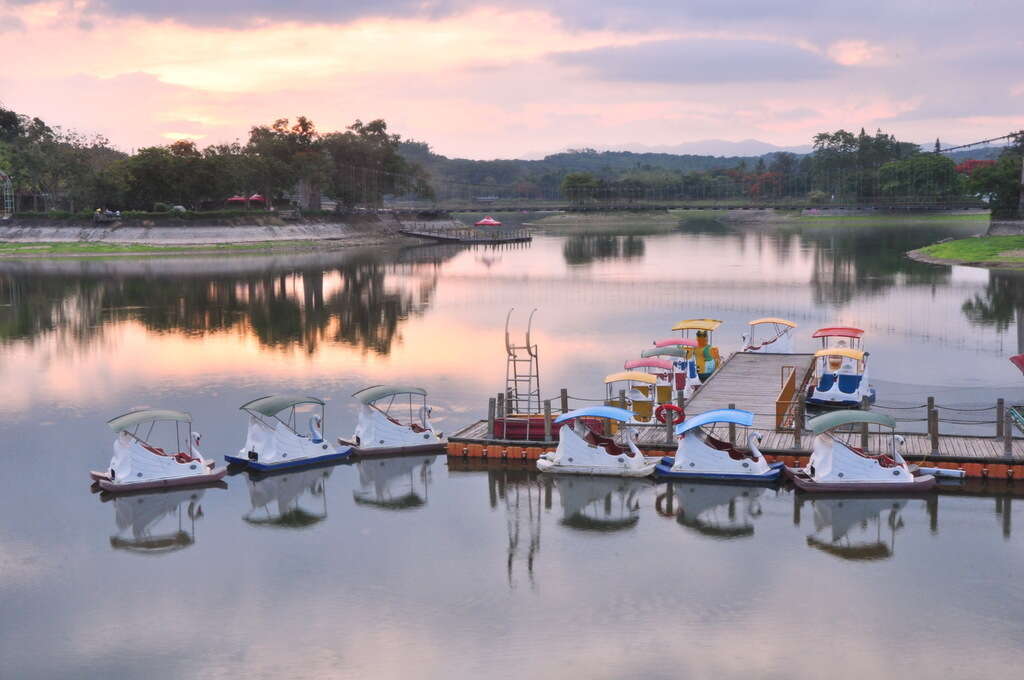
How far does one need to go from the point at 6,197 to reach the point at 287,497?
133m

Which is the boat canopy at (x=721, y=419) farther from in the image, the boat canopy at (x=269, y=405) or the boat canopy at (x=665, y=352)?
the boat canopy at (x=269, y=405)

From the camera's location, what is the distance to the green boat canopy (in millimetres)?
29377

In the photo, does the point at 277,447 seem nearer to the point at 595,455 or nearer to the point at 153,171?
the point at 595,455

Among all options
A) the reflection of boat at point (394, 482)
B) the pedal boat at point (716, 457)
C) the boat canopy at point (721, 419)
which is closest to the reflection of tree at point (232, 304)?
the reflection of boat at point (394, 482)

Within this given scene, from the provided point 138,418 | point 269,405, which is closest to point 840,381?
point 269,405

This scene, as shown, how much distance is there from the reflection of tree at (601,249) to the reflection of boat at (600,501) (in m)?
102

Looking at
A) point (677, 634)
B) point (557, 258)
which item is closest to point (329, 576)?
point (677, 634)

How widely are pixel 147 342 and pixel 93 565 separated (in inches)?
1447

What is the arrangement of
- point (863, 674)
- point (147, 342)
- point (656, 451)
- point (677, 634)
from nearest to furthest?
point (863, 674), point (677, 634), point (656, 451), point (147, 342)

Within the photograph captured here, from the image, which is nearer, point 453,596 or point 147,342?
point 453,596

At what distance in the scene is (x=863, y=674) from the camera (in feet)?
66.2

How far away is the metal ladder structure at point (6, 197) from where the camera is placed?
470ft

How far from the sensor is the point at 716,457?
31453mm

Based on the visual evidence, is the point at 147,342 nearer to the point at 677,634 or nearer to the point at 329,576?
the point at 329,576
